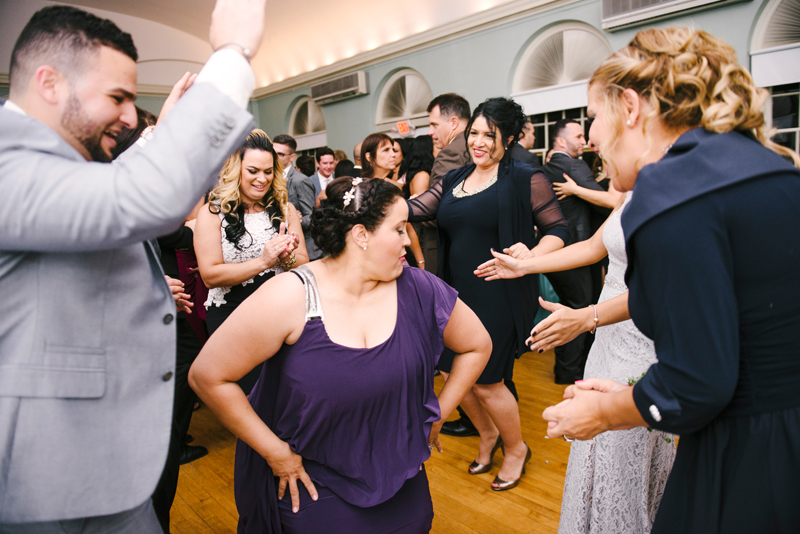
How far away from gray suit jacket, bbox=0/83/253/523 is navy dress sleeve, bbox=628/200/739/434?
2.35 ft

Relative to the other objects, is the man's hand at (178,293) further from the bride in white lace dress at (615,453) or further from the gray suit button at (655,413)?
the gray suit button at (655,413)

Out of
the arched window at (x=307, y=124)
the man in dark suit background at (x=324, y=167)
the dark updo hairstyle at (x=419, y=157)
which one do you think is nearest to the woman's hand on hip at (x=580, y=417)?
the dark updo hairstyle at (x=419, y=157)

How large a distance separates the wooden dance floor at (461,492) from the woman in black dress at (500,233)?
0.40 ft

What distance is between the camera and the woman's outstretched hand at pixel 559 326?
156cm

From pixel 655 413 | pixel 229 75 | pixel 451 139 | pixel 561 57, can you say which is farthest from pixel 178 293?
pixel 561 57

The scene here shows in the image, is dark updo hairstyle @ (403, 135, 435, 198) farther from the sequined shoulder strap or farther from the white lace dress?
the sequined shoulder strap

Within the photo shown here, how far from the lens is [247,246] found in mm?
2537

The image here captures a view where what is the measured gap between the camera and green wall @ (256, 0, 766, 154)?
5914 mm

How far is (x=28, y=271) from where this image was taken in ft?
2.72

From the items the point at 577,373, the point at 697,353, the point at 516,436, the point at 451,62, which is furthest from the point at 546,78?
the point at 697,353

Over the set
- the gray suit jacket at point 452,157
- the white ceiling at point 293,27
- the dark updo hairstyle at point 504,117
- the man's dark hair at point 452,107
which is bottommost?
the gray suit jacket at point 452,157

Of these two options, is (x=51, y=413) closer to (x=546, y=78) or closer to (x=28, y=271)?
(x=28, y=271)

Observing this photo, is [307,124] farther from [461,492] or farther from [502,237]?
[461,492]

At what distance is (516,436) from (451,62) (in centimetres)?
745
